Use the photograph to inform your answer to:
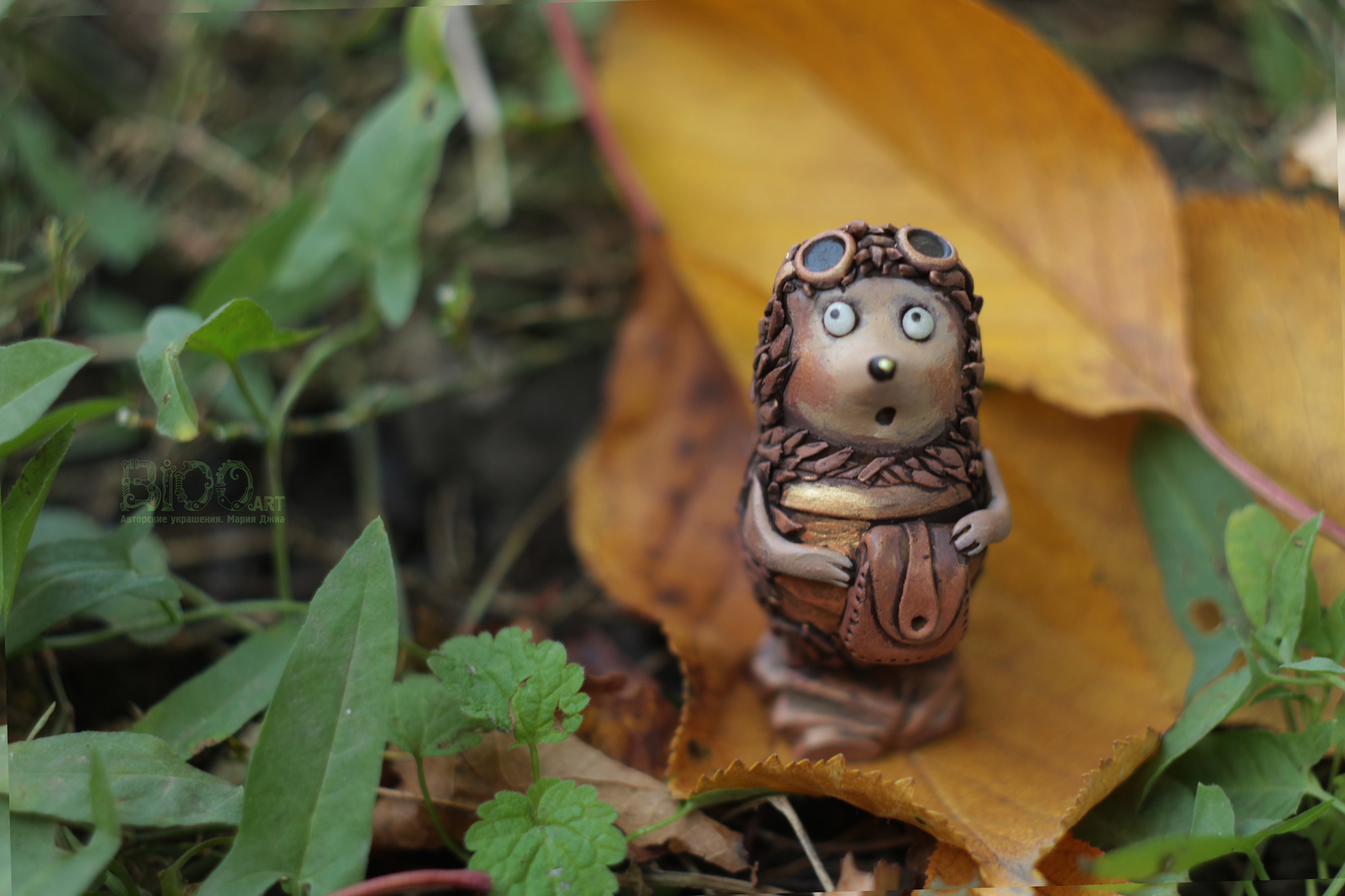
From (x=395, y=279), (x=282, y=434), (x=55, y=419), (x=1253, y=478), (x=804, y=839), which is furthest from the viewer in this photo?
(x=395, y=279)

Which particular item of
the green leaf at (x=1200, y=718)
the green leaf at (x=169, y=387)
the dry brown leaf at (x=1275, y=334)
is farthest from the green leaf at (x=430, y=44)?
the green leaf at (x=1200, y=718)

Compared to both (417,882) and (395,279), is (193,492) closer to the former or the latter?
(395,279)

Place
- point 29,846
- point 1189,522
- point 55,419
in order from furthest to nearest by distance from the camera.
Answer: point 1189,522 → point 55,419 → point 29,846

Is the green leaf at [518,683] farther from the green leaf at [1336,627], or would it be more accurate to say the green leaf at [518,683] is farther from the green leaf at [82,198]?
the green leaf at [82,198]

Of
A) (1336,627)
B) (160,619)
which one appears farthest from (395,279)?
(1336,627)

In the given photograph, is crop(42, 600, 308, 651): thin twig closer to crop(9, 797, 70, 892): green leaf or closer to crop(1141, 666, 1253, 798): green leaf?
crop(9, 797, 70, 892): green leaf

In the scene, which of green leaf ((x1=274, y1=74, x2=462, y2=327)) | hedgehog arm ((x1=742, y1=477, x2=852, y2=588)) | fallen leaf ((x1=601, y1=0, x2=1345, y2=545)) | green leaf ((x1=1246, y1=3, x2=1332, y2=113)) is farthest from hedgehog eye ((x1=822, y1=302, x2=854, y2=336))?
green leaf ((x1=1246, y1=3, x2=1332, y2=113))
